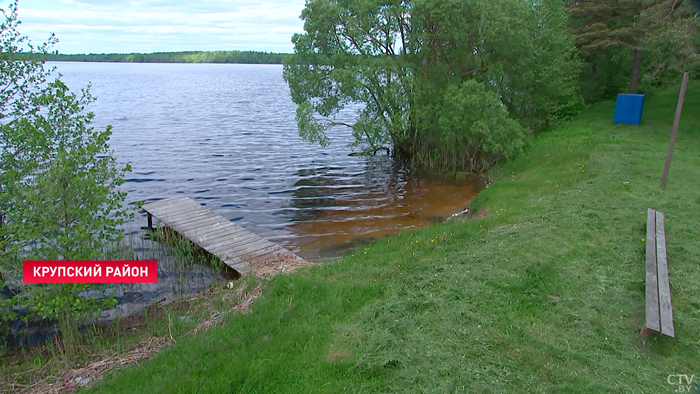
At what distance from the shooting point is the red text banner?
22.7 feet

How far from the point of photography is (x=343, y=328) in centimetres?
629

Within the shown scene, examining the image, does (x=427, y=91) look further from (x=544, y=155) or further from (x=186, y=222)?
(x=186, y=222)

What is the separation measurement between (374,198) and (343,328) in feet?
36.0

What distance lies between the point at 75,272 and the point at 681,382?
26.8 feet

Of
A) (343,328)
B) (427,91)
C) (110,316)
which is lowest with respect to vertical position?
(110,316)

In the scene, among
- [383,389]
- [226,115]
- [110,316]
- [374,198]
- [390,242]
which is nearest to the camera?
[383,389]

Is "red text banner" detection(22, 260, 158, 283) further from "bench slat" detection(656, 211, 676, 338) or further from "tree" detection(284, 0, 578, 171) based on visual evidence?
"tree" detection(284, 0, 578, 171)

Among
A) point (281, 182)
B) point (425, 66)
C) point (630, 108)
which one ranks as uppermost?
point (425, 66)

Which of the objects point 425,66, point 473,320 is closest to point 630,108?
point 425,66

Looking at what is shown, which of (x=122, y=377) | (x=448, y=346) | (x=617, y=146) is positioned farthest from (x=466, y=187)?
(x=122, y=377)

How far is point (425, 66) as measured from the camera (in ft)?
67.0

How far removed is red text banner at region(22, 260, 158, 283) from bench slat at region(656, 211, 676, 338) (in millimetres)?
8141

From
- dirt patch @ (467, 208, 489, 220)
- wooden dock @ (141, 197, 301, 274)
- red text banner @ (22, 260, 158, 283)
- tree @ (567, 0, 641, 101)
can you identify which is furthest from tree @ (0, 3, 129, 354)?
tree @ (567, 0, 641, 101)

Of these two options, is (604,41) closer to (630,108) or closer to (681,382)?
(630,108)
